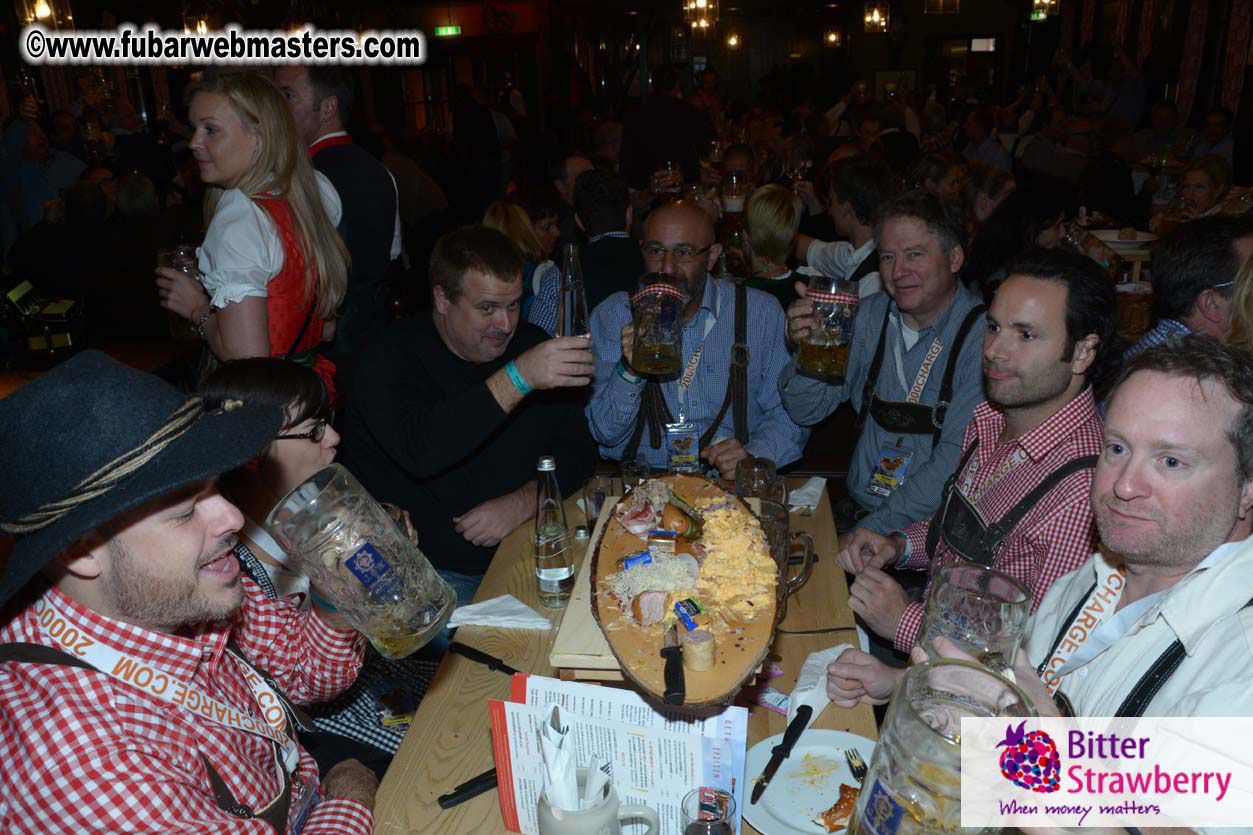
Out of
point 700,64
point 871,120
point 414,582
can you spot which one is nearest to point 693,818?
point 414,582

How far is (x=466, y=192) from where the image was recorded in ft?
30.9

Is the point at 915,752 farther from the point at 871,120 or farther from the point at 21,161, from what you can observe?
the point at 871,120

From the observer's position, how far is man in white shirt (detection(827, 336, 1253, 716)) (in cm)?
141

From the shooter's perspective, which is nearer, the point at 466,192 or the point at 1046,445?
the point at 1046,445

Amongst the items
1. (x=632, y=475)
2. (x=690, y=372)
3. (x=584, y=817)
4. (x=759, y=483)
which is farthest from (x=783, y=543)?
(x=690, y=372)

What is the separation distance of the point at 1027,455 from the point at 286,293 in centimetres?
245

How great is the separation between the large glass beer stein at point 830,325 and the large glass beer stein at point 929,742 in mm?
1902

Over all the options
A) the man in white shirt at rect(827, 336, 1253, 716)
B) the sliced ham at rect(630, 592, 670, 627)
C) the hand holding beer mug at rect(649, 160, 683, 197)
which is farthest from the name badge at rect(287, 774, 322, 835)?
the hand holding beer mug at rect(649, 160, 683, 197)

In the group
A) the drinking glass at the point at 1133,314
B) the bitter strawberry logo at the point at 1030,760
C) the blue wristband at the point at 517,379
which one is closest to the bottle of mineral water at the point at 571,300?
the blue wristband at the point at 517,379

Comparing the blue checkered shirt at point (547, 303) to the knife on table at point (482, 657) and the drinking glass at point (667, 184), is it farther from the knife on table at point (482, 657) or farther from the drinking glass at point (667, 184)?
the knife on table at point (482, 657)

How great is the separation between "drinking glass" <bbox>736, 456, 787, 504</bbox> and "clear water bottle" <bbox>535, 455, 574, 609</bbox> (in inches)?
21.7

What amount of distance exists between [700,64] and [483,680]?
25.3 metres

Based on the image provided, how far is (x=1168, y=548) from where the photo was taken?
5.18 ft

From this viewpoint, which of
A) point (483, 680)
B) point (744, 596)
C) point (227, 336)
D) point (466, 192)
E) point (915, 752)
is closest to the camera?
point (915, 752)
